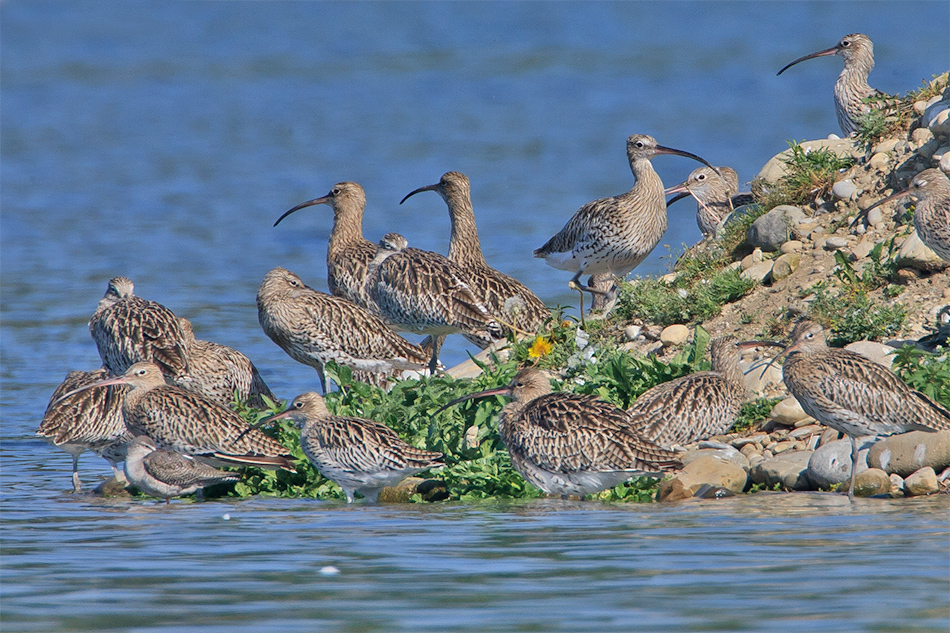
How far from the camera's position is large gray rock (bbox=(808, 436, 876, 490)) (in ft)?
33.7

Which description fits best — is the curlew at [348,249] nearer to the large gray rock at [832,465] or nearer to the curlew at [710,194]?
the curlew at [710,194]

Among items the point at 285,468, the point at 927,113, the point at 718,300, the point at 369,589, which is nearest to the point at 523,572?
the point at 369,589

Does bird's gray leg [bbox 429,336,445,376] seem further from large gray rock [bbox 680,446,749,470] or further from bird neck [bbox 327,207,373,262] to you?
large gray rock [bbox 680,446,749,470]

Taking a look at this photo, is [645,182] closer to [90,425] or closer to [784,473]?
[784,473]

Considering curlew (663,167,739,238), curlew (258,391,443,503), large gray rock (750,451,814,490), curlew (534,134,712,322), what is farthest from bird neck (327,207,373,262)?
large gray rock (750,451,814,490)

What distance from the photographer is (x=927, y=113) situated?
14.2m

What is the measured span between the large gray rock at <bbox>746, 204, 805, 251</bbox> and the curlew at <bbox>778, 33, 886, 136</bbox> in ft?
6.49

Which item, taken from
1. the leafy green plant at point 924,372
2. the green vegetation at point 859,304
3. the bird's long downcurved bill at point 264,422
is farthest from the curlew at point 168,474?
the leafy green plant at point 924,372

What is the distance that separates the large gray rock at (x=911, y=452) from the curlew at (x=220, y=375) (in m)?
6.18

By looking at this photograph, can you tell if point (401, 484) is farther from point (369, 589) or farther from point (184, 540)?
point (369, 589)

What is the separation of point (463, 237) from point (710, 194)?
293cm

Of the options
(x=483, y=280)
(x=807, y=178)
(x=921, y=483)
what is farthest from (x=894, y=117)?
(x=921, y=483)

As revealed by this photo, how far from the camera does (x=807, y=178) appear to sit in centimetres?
1455

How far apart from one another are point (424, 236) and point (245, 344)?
8415 millimetres
